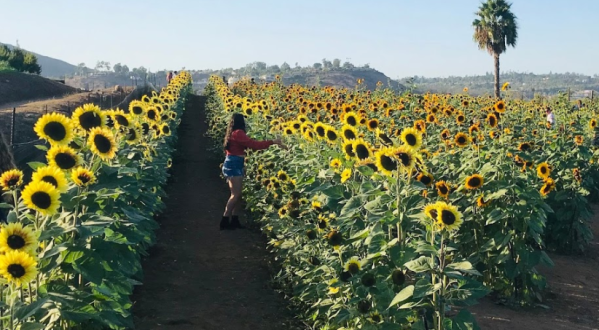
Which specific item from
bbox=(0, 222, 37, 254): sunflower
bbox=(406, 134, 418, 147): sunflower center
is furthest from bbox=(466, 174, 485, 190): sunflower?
bbox=(0, 222, 37, 254): sunflower

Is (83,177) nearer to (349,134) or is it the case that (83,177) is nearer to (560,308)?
(349,134)

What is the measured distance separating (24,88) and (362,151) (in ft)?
98.9

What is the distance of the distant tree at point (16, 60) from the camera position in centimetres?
4069

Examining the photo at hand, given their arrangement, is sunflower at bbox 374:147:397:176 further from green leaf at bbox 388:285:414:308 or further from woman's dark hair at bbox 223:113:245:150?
woman's dark hair at bbox 223:113:245:150

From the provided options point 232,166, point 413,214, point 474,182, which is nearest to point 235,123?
point 232,166

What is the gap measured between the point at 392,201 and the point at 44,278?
2.15m

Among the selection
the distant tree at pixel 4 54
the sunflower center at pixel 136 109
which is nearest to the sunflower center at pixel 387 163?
the sunflower center at pixel 136 109

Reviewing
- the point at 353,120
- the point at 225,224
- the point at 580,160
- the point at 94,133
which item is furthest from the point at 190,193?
the point at 94,133

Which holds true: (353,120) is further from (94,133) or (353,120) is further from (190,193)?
(190,193)

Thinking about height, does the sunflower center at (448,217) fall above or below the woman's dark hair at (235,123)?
below

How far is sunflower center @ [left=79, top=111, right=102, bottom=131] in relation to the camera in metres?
4.13

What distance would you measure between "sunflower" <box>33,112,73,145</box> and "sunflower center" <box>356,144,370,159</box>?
209 centimetres

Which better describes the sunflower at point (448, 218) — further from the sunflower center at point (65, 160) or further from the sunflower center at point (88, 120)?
the sunflower center at point (88, 120)

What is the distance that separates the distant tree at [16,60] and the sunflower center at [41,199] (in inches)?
1621
